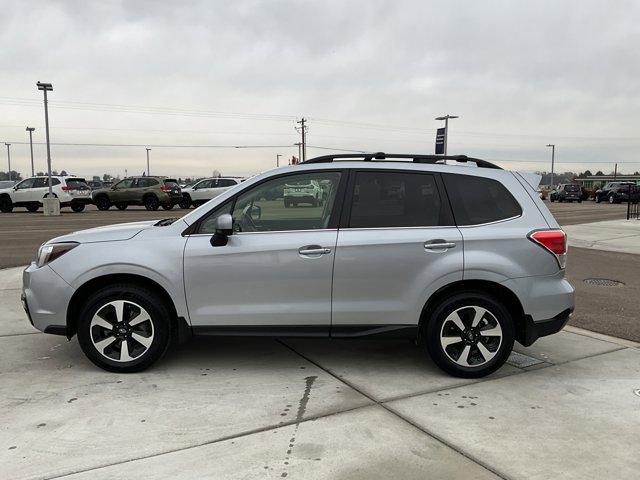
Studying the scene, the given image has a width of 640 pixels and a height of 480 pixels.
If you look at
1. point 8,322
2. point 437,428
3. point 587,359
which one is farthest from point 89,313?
point 587,359

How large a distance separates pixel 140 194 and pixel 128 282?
78.5ft

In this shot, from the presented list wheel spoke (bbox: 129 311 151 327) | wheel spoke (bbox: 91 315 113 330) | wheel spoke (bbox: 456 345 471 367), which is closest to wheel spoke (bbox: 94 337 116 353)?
wheel spoke (bbox: 91 315 113 330)

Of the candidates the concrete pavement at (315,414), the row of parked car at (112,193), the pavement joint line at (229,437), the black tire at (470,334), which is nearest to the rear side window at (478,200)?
the black tire at (470,334)

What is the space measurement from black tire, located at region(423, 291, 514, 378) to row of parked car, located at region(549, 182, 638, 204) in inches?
1533

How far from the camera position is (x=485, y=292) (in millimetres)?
4312

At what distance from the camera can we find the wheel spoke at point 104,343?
431 cm

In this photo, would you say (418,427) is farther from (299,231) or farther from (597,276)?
(597,276)

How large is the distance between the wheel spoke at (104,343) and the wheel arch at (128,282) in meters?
0.28

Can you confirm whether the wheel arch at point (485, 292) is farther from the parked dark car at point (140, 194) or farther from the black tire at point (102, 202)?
the black tire at point (102, 202)

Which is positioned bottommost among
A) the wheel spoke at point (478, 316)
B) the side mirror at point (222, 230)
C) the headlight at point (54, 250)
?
the wheel spoke at point (478, 316)

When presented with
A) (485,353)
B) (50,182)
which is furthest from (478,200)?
(50,182)

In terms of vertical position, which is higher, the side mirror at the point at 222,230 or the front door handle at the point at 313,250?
the side mirror at the point at 222,230

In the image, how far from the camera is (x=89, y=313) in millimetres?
4246

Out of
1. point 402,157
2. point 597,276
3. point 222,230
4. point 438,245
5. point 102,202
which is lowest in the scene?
point 597,276
